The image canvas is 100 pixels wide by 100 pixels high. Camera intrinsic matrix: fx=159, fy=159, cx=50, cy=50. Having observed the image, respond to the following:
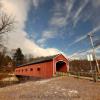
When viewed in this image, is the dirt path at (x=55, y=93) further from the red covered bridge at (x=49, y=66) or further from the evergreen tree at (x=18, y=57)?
the evergreen tree at (x=18, y=57)

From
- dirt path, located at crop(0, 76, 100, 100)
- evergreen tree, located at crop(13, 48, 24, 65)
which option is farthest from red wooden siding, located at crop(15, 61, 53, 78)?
evergreen tree, located at crop(13, 48, 24, 65)

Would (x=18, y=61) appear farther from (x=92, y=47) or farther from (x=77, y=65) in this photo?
(x=92, y=47)

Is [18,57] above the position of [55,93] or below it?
above

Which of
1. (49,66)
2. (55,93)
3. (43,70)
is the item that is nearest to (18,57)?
(43,70)

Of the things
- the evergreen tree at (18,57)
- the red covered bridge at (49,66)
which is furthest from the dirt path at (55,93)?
the evergreen tree at (18,57)

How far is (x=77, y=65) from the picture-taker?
4197cm

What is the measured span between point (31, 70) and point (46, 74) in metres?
9.44

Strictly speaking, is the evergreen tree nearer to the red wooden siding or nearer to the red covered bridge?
the red wooden siding

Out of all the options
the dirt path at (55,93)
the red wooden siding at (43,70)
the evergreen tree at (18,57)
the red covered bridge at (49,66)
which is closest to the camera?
the dirt path at (55,93)

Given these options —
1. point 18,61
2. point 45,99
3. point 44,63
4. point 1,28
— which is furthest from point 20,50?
point 45,99

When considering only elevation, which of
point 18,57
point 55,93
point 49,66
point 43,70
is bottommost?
point 55,93

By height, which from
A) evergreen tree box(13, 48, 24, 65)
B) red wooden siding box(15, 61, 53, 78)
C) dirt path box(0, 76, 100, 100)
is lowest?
dirt path box(0, 76, 100, 100)

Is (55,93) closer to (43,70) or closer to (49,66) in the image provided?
(49,66)

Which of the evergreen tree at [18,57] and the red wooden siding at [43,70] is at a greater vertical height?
the evergreen tree at [18,57]
